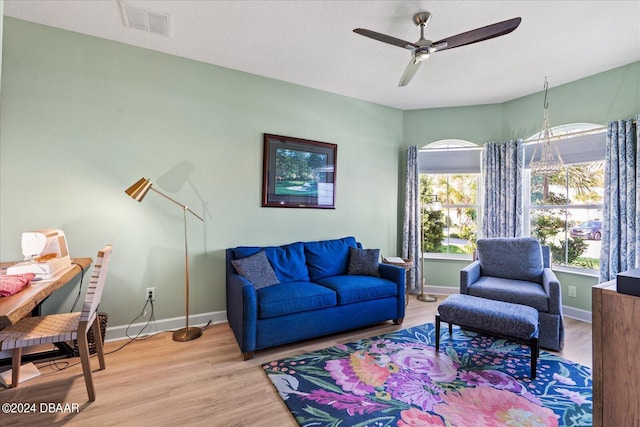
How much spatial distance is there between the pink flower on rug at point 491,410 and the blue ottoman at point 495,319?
1.31 ft

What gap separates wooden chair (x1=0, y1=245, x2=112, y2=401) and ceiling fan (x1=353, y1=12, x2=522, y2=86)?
8.21 feet

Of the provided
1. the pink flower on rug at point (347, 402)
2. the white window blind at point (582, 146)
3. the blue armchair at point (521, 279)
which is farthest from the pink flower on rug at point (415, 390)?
the white window blind at point (582, 146)

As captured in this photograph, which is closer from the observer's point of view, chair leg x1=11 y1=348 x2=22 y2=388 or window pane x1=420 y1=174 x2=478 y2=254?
chair leg x1=11 y1=348 x2=22 y2=388

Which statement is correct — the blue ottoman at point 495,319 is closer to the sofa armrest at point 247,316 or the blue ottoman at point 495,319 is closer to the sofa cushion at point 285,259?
the sofa cushion at point 285,259

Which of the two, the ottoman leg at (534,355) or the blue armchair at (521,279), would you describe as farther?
the blue armchair at (521,279)

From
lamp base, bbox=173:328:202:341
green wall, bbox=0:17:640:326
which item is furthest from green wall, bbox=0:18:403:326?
lamp base, bbox=173:328:202:341

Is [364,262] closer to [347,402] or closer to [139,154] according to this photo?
[347,402]

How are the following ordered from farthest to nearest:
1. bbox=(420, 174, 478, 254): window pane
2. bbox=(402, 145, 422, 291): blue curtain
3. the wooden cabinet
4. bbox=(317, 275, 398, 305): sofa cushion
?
bbox=(420, 174, 478, 254): window pane
bbox=(402, 145, 422, 291): blue curtain
bbox=(317, 275, 398, 305): sofa cushion
the wooden cabinet

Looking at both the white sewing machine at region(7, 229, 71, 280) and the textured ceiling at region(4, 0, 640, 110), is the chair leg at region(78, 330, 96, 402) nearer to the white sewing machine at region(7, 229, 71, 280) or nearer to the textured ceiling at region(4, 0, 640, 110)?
the white sewing machine at region(7, 229, 71, 280)

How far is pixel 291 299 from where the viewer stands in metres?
2.77

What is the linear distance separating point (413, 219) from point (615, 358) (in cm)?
334

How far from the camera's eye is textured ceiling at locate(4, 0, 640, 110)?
2.47 metres

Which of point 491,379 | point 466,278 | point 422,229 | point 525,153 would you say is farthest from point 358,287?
point 525,153

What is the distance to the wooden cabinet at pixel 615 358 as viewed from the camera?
1.25m
